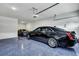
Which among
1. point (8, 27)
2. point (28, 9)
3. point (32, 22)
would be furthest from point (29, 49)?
point (28, 9)

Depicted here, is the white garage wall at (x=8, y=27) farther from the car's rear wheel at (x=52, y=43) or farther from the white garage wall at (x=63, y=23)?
the car's rear wheel at (x=52, y=43)

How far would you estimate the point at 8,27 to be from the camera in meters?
2.07

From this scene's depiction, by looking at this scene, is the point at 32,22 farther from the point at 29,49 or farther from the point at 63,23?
the point at 63,23

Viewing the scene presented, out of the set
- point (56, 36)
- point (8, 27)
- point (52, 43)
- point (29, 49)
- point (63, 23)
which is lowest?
point (29, 49)

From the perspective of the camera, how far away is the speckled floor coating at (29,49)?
1829mm

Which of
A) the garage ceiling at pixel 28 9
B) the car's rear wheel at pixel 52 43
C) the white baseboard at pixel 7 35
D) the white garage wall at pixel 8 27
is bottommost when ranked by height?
the car's rear wheel at pixel 52 43

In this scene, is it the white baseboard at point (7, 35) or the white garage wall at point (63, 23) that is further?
the white baseboard at point (7, 35)

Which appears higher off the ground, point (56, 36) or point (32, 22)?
point (32, 22)

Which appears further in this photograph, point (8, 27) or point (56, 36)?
→ point (8, 27)

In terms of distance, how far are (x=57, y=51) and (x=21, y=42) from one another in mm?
1203

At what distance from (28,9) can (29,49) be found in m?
1.33

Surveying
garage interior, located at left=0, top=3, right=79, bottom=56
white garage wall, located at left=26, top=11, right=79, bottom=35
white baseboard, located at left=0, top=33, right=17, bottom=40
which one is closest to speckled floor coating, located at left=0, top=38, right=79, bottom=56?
garage interior, located at left=0, top=3, right=79, bottom=56

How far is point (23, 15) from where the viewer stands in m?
2.15

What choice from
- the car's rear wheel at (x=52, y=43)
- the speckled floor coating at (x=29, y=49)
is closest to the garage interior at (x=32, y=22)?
the speckled floor coating at (x=29, y=49)
